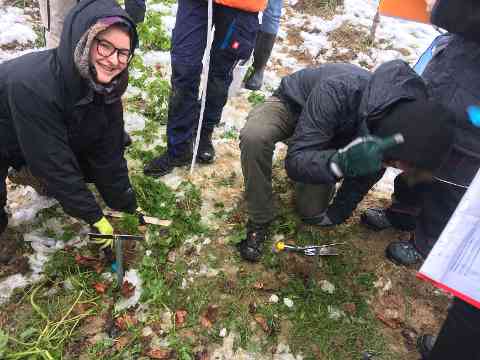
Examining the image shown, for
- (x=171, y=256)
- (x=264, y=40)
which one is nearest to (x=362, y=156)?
(x=171, y=256)

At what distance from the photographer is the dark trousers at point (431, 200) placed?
2.46 meters

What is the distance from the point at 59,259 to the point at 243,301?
1.33m

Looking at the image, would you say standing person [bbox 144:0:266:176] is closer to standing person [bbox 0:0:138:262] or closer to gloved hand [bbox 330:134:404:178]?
standing person [bbox 0:0:138:262]

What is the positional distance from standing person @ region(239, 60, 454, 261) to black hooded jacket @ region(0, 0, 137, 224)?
1029mm

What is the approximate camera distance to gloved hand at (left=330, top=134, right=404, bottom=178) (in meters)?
2.01

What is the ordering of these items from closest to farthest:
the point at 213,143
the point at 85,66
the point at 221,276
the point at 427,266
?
the point at 427,266 → the point at 85,66 → the point at 221,276 → the point at 213,143

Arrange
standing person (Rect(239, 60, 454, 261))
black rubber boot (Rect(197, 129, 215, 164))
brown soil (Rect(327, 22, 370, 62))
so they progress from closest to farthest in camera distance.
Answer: standing person (Rect(239, 60, 454, 261)), black rubber boot (Rect(197, 129, 215, 164)), brown soil (Rect(327, 22, 370, 62))

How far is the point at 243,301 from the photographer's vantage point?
2.77m

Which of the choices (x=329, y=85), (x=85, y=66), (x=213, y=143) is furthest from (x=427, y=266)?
(x=213, y=143)

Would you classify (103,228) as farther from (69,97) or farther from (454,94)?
(454,94)

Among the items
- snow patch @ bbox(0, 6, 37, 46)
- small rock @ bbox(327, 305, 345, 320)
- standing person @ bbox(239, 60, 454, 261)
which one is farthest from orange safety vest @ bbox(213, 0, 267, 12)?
snow patch @ bbox(0, 6, 37, 46)

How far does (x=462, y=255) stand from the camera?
1.69 metres

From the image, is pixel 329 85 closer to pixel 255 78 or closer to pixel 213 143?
pixel 213 143

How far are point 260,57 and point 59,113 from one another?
312 cm
